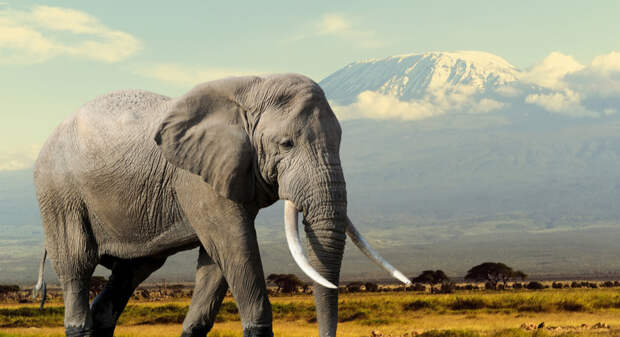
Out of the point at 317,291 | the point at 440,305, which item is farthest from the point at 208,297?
the point at 440,305

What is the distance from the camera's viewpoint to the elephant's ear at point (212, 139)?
9250mm

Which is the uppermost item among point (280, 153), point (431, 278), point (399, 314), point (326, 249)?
point (280, 153)

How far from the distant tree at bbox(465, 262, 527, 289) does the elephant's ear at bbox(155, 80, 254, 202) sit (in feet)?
222

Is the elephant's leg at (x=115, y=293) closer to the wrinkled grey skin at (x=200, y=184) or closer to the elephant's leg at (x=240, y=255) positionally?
the wrinkled grey skin at (x=200, y=184)

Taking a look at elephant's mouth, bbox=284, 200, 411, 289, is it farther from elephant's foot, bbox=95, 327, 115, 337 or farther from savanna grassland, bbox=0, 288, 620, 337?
savanna grassland, bbox=0, 288, 620, 337

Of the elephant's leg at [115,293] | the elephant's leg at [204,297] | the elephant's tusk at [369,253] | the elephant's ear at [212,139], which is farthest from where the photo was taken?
the elephant's leg at [115,293]

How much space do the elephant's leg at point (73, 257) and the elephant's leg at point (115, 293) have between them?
387 mm

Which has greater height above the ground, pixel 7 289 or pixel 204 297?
pixel 204 297

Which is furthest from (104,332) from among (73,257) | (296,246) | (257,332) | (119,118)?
(296,246)

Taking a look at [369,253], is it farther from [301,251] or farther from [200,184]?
[200,184]

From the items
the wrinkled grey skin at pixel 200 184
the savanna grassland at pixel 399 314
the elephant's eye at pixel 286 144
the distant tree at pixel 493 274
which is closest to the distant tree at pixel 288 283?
the distant tree at pixel 493 274

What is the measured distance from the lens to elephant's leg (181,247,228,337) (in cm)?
1066

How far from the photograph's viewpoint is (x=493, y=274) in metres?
76.1

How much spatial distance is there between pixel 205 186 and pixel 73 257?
118 inches
